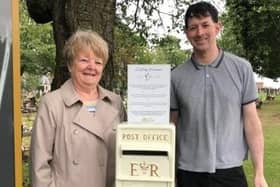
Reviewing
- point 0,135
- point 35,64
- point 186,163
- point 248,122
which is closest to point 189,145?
point 186,163

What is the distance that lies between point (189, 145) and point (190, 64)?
52 cm

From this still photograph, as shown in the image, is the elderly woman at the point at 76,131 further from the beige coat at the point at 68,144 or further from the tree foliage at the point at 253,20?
the tree foliage at the point at 253,20

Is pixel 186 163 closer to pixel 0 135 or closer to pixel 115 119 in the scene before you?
pixel 115 119

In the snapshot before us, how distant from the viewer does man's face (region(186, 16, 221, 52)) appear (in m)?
3.37

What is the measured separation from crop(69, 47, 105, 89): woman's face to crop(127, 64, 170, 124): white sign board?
207mm

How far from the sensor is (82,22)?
528 cm

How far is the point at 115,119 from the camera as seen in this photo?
3260mm

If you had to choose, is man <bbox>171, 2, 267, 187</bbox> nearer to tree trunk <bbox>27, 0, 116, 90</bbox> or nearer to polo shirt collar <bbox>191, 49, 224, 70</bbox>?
polo shirt collar <bbox>191, 49, 224, 70</bbox>

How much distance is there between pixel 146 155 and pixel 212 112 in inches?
21.5

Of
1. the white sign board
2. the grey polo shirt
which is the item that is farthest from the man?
the white sign board

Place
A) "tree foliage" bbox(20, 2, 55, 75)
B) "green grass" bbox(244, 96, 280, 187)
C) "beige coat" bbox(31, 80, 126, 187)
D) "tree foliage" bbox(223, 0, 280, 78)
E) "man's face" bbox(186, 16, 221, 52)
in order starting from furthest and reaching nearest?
"tree foliage" bbox(20, 2, 55, 75), "tree foliage" bbox(223, 0, 280, 78), "green grass" bbox(244, 96, 280, 187), "man's face" bbox(186, 16, 221, 52), "beige coat" bbox(31, 80, 126, 187)

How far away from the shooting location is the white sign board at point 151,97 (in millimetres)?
3150

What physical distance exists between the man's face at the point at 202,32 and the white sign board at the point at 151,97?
343 millimetres

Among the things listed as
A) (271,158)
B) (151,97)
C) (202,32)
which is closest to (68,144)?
(151,97)
